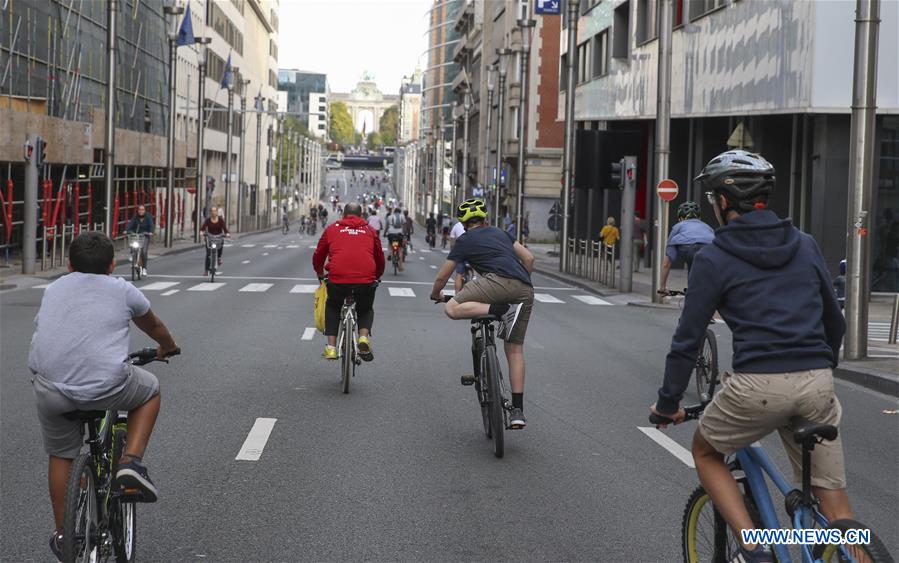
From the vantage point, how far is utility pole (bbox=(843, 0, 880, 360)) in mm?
16156

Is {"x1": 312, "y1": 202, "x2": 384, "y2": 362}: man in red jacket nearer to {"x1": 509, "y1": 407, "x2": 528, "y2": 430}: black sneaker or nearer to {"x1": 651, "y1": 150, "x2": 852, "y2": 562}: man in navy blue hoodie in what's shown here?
{"x1": 509, "y1": 407, "x2": 528, "y2": 430}: black sneaker

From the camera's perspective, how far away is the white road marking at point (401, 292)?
28.0m

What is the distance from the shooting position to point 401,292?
29016 millimetres

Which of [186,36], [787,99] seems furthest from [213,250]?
[186,36]

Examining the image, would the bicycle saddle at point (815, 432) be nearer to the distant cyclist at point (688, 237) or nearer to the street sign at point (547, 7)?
the distant cyclist at point (688, 237)

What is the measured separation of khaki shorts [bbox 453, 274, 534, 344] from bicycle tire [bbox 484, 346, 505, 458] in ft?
0.95

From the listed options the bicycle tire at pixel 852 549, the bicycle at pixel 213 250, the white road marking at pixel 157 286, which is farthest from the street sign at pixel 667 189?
the bicycle tire at pixel 852 549

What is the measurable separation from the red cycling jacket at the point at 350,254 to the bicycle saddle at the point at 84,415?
6909 mm

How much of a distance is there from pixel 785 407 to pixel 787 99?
2509 centimetres

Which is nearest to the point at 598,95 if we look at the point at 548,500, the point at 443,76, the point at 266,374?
the point at 266,374

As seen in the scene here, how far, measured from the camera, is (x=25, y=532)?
6816mm

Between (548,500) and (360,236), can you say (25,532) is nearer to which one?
(548,500)

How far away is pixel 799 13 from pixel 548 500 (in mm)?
22320

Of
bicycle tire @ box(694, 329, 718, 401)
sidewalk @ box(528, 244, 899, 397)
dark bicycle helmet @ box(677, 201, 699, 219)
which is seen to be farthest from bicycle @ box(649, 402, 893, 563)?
sidewalk @ box(528, 244, 899, 397)
